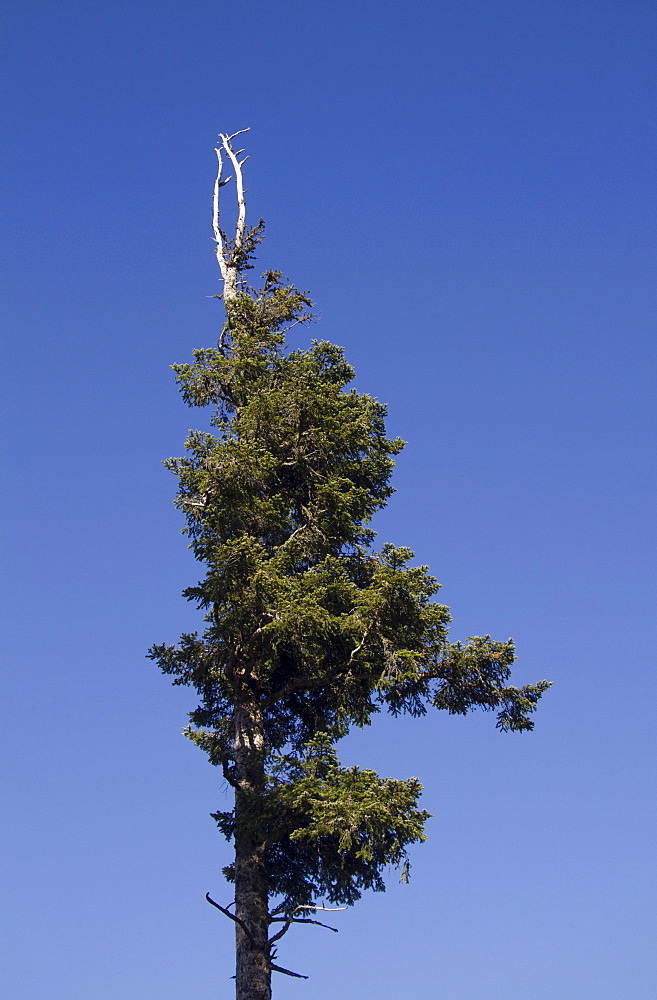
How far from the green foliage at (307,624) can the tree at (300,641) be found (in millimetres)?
38

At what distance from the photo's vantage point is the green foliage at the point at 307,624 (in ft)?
56.7

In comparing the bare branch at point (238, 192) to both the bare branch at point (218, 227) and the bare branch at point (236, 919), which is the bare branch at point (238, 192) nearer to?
the bare branch at point (218, 227)

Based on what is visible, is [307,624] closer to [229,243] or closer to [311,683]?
[311,683]

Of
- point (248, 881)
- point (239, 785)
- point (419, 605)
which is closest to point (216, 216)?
point (419, 605)

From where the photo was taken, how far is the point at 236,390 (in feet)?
74.6

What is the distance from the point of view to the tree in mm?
17125

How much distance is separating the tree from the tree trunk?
3cm

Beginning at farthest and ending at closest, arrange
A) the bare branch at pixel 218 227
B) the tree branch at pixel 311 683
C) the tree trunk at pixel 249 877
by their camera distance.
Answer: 1. the bare branch at pixel 218 227
2. the tree branch at pixel 311 683
3. the tree trunk at pixel 249 877

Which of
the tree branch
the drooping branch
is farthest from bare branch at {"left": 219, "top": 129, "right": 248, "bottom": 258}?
the tree branch

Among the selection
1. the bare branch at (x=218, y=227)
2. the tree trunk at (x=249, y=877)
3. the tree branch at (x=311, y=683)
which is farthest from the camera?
the bare branch at (x=218, y=227)

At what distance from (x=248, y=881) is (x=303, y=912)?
1.17 meters

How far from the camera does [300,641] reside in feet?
60.3

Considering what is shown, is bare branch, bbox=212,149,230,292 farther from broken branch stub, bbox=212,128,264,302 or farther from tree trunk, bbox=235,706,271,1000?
tree trunk, bbox=235,706,271,1000

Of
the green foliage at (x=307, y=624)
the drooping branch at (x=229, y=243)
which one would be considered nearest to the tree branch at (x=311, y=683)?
the green foliage at (x=307, y=624)
